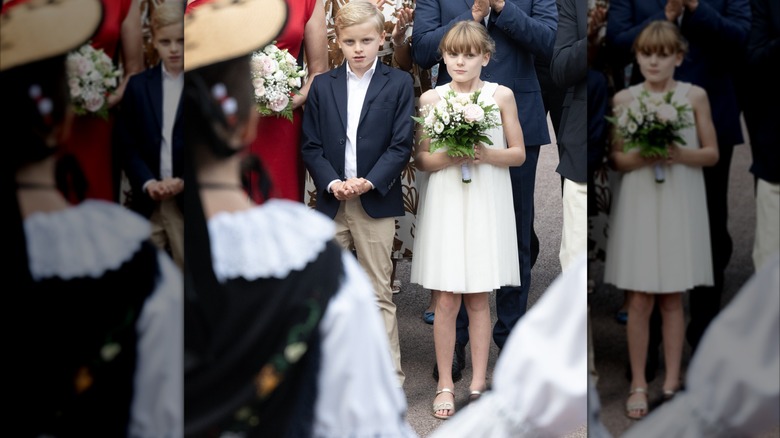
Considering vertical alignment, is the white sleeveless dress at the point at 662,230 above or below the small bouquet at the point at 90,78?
below

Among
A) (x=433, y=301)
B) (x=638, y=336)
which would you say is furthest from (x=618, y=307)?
(x=433, y=301)

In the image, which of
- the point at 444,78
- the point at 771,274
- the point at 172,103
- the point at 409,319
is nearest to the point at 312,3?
the point at 444,78

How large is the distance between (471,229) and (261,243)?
36.9 inches

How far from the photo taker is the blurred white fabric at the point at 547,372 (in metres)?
1.63

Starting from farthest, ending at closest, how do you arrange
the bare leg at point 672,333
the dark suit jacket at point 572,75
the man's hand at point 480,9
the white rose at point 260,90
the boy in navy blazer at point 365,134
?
the man's hand at point 480,9 → the boy in navy blazer at point 365,134 → the dark suit jacket at point 572,75 → the white rose at point 260,90 → the bare leg at point 672,333

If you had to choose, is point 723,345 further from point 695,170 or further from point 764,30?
point 764,30

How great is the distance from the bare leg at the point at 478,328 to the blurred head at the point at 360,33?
0.65 m

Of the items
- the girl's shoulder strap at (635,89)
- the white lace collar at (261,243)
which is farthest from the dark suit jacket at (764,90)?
the white lace collar at (261,243)

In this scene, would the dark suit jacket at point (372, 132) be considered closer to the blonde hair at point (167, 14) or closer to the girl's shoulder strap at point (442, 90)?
the girl's shoulder strap at point (442, 90)

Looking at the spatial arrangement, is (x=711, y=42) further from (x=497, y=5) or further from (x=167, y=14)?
(x=497, y=5)

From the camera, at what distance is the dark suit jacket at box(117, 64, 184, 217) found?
1406mm

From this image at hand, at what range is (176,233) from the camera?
143cm

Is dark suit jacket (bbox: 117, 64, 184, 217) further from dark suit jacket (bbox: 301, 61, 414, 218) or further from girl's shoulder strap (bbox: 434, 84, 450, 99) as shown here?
girl's shoulder strap (bbox: 434, 84, 450, 99)

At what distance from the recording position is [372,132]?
7.09 ft
